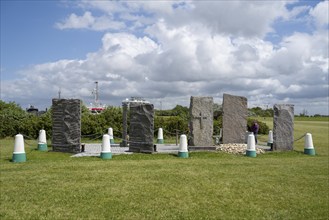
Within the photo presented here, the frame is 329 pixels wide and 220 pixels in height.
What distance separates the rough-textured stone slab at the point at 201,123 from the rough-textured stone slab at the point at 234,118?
1.96 meters

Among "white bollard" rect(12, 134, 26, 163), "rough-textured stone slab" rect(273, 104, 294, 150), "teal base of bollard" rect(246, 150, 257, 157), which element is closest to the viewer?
"white bollard" rect(12, 134, 26, 163)

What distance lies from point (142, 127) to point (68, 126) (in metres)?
3.12

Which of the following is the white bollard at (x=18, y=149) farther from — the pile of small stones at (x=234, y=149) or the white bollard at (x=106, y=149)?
the pile of small stones at (x=234, y=149)

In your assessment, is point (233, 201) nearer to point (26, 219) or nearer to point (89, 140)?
point (26, 219)

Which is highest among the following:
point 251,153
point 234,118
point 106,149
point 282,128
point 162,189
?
point 234,118

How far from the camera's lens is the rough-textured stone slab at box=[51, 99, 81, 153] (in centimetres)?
1595

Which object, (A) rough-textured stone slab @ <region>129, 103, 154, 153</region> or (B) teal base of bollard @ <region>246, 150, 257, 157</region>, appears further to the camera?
(A) rough-textured stone slab @ <region>129, 103, 154, 153</region>

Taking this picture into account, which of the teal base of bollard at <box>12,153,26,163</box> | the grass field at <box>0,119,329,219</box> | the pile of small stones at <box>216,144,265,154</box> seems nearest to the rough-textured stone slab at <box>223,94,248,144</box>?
the pile of small stones at <box>216,144,265,154</box>

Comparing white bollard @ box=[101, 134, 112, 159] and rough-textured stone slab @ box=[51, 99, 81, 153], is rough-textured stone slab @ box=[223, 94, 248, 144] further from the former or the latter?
rough-textured stone slab @ box=[51, 99, 81, 153]

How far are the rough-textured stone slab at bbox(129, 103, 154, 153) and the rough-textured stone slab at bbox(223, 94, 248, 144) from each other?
4678 millimetres

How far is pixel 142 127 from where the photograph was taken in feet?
52.3

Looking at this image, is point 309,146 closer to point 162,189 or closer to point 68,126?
point 162,189

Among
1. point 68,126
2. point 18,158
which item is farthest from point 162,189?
point 68,126

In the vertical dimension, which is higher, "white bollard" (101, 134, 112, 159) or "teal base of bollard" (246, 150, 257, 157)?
"white bollard" (101, 134, 112, 159)
